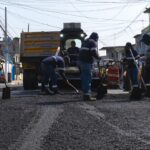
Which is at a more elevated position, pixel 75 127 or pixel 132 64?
pixel 132 64

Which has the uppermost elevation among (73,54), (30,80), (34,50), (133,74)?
(34,50)

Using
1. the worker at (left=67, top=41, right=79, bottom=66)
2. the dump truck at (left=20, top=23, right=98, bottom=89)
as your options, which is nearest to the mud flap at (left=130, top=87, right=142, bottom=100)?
the worker at (left=67, top=41, right=79, bottom=66)

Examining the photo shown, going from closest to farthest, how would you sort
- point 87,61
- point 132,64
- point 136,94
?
point 136,94 < point 87,61 < point 132,64

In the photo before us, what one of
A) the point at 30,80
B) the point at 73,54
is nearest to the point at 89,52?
the point at 73,54

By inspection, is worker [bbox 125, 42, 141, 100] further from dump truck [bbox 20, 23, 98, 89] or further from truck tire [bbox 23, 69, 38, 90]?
truck tire [bbox 23, 69, 38, 90]

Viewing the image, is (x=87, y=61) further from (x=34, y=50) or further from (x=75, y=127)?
(x=34, y=50)

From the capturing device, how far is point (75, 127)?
30.8 feet

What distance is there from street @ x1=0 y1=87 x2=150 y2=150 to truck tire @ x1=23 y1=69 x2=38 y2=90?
474 inches

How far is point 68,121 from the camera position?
33.6 ft

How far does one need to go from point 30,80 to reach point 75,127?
1630 cm

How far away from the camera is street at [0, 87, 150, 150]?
25.1ft

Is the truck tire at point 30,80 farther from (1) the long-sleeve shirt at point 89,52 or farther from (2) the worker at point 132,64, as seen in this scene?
(1) the long-sleeve shirt at point 89,52

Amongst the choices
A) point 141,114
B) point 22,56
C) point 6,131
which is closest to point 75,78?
point 22,56

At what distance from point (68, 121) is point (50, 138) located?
6.81 feet
